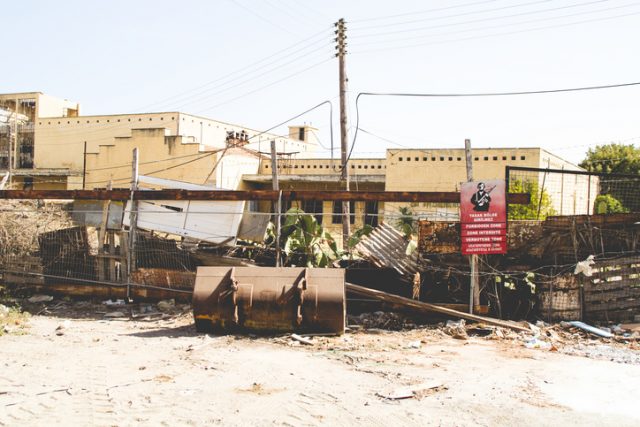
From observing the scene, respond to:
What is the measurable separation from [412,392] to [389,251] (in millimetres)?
4954

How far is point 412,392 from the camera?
274 inches

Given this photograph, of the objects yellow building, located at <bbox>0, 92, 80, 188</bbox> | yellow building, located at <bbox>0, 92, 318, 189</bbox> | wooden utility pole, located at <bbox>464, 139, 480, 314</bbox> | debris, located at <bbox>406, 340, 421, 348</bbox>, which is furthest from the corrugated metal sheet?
yellow building, located at <bbox>0, 92, 80, 188</bbox>

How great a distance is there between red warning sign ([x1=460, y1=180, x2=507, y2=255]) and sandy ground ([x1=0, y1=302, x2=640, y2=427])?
1721mm

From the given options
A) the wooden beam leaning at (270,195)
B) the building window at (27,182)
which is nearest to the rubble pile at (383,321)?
the wooden beam leaning at (270,195)

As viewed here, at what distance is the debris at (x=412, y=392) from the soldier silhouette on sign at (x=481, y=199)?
170 inches

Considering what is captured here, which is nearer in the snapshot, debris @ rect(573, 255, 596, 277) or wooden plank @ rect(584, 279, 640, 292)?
wooden plank @ rect(584, 279, 640, 292)

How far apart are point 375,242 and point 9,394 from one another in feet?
22.6

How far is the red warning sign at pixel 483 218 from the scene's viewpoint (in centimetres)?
1070

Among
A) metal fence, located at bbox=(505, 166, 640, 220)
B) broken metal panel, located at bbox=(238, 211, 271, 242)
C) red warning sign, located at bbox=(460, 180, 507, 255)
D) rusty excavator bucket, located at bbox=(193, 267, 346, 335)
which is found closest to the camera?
rusty excavator bucket, located at bbox=(193, 267, 346, 335)

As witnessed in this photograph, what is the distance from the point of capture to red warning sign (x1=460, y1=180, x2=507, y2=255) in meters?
10.7

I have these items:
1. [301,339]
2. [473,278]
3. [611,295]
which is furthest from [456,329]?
[611,295]

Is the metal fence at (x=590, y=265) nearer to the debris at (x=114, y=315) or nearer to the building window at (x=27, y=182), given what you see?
the debris at (x=114, y=315)

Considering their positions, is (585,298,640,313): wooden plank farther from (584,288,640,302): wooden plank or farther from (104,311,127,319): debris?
(104,311,127,319): debris

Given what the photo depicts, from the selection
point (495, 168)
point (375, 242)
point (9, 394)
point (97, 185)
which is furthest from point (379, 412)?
point (97, 185)
